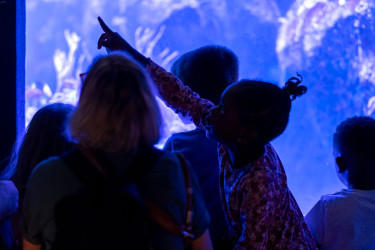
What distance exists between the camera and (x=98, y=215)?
91 centimetres

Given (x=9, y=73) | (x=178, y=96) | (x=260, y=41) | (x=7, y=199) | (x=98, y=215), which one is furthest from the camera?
(x=260, y=41)

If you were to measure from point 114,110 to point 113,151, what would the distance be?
12 centimetres

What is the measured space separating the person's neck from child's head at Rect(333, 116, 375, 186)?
0.75 m

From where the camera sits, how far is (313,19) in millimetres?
7328

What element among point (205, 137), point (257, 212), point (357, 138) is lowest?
point (257, 212)

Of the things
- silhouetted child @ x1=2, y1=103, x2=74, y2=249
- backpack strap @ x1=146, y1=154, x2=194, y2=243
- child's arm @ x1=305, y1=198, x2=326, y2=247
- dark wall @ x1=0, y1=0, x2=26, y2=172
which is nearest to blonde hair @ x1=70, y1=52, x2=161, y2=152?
backpack strap @ x1=146, y1=154, x2=194, y2=243

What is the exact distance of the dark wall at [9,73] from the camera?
6.89 feet

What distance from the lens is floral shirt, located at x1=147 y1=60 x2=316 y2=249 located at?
1.36 meters

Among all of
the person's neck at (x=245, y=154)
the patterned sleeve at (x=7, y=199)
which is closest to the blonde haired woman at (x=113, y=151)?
the patterned sleeve at (x=7, y=199)

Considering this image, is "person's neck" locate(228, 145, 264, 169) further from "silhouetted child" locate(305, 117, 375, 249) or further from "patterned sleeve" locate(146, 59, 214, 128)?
"silhouetted child" locate(305, 117, 375, 249)

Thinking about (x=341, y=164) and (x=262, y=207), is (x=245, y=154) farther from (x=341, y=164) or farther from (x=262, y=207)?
(x=341, y=164)

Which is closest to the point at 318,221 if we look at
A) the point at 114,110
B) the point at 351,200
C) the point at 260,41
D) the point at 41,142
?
the point at 351,200

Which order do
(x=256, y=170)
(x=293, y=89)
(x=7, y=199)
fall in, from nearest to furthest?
(x=7, y=199)
(x=256, y=170)
(x=293, y=89)

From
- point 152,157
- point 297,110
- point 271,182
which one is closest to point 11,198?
point 152,157
